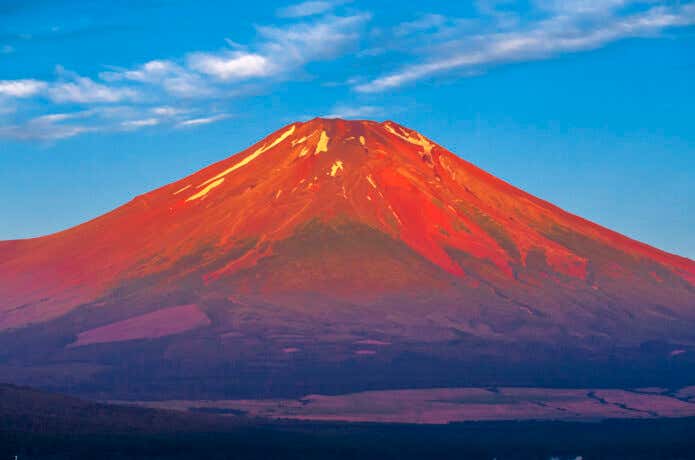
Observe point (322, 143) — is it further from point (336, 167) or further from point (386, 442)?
point (386, 442)

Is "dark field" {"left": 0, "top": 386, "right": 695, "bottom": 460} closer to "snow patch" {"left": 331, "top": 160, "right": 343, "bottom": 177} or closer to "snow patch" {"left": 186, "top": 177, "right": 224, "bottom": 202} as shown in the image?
"snow patch" {"left": 331, "top": 160, "right": 343, "bottom": 177}

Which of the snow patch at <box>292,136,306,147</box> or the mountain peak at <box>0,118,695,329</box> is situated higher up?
the snow patch at <box>292,136,306,147</box>

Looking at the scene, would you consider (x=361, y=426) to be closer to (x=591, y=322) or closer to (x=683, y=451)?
(x=683, y=451)

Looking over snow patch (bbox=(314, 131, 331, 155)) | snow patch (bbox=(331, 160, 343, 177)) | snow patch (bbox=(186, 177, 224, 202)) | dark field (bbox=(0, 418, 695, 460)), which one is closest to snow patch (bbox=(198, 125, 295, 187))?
snow patch (bbox=(186, 177, 224, 202))

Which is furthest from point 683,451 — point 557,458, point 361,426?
point 361,426

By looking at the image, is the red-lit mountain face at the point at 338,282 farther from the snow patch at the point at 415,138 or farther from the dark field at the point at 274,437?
the dark field at the point at 274,437
